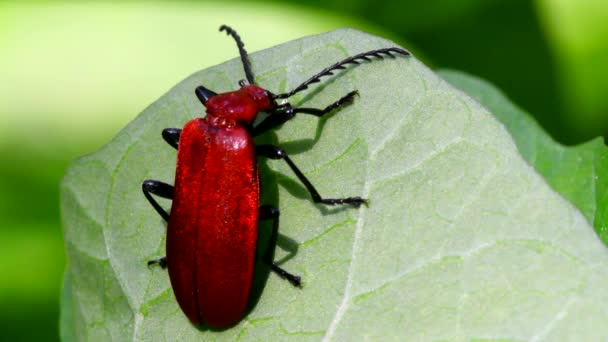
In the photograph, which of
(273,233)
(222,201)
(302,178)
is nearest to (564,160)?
(302,178)

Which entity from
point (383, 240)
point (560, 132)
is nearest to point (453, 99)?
point (383, 240)

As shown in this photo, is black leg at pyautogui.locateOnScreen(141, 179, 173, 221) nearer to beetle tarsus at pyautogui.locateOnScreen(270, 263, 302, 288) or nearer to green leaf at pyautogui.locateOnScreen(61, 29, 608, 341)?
green leaf at pyautogui.locateOnScreen(61, 29, 608, 341)

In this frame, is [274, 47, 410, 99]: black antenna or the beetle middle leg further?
the beetle middle leg

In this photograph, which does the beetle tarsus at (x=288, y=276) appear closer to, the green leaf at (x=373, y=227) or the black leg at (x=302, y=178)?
the green leaf at (x=373, y=227)

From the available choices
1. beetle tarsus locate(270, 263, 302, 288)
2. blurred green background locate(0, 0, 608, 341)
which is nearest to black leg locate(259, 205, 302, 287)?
beetle tarsus locate(270, 263, 302, 288)

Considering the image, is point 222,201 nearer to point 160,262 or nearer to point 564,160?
point 160,262

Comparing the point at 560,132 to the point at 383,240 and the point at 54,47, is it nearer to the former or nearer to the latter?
the point at 383,240

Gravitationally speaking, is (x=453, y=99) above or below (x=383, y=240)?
above
